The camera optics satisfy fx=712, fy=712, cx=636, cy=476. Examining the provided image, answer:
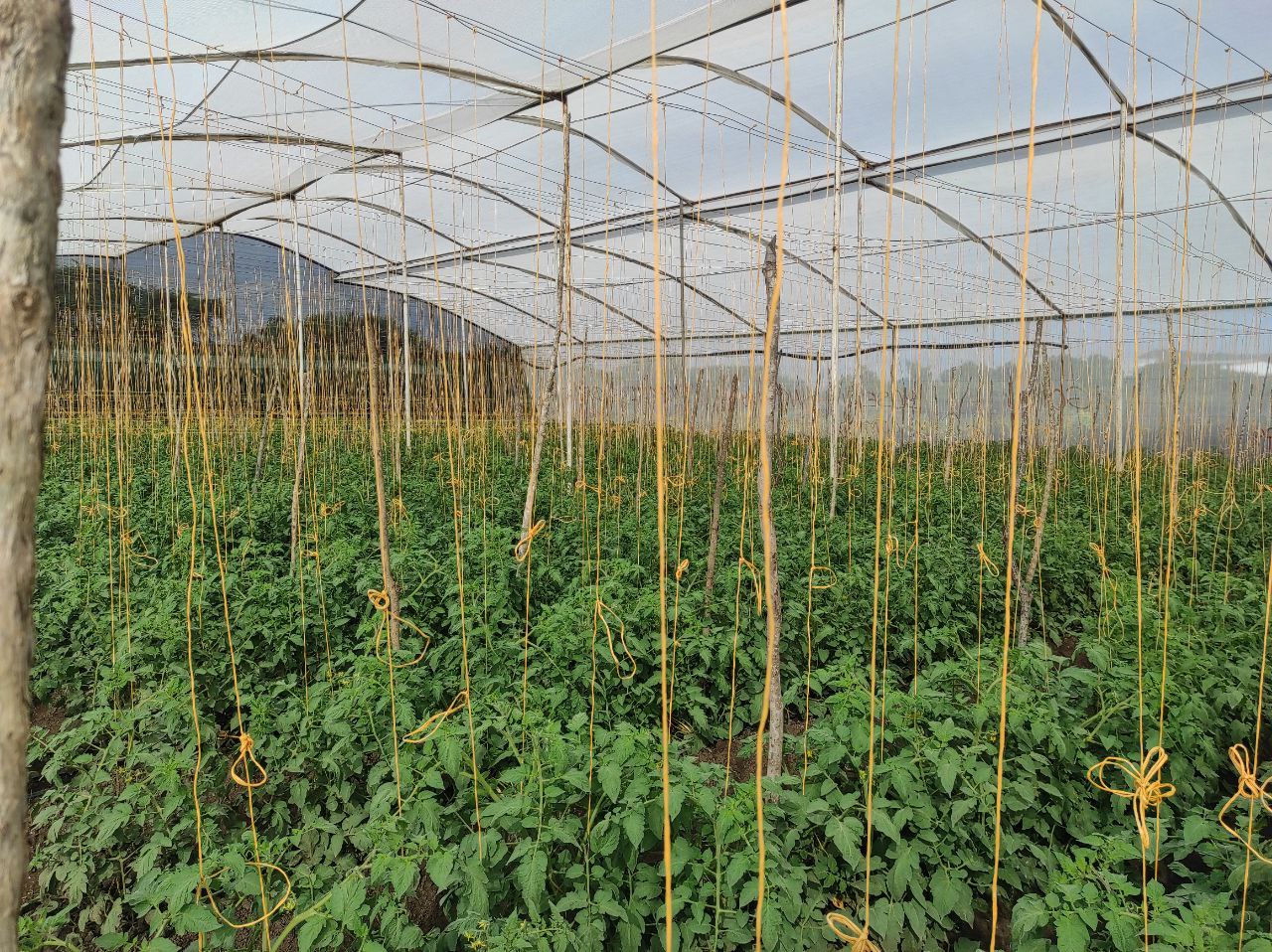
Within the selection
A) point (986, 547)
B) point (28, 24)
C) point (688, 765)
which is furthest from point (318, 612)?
point (986, 547)

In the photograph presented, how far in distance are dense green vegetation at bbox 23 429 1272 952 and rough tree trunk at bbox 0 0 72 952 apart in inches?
43.5

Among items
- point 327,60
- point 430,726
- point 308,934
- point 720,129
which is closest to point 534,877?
point 308,934

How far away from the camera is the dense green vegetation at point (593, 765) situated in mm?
1633

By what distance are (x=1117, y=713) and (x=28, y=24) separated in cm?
300

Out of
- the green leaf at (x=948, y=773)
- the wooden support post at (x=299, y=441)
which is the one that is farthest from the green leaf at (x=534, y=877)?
the wooden support post at (x=299, y=441)

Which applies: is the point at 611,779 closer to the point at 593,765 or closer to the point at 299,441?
the point at 593,765

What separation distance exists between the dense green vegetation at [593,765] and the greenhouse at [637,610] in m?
0.02

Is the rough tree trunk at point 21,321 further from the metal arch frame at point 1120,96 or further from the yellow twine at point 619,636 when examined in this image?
the metal arch frame at point 1120,96

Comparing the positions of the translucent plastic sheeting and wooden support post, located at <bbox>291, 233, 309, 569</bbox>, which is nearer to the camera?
wooden support post, located at <bbox>291, 233, 309, 569</bbox>

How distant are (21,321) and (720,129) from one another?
545 cm

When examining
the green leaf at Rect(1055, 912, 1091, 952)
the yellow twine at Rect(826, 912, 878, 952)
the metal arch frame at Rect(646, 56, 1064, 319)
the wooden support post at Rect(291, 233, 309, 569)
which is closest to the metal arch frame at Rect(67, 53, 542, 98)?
the wooden support post at Rect(291, 233, 309, 569)

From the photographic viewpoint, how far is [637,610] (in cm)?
301

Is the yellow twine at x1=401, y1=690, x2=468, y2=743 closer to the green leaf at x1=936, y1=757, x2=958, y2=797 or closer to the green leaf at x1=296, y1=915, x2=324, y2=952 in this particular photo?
the green leaf at x1=296, y1=915, x2=324, y2=952

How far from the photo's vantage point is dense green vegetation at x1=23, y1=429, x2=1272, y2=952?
163cm
